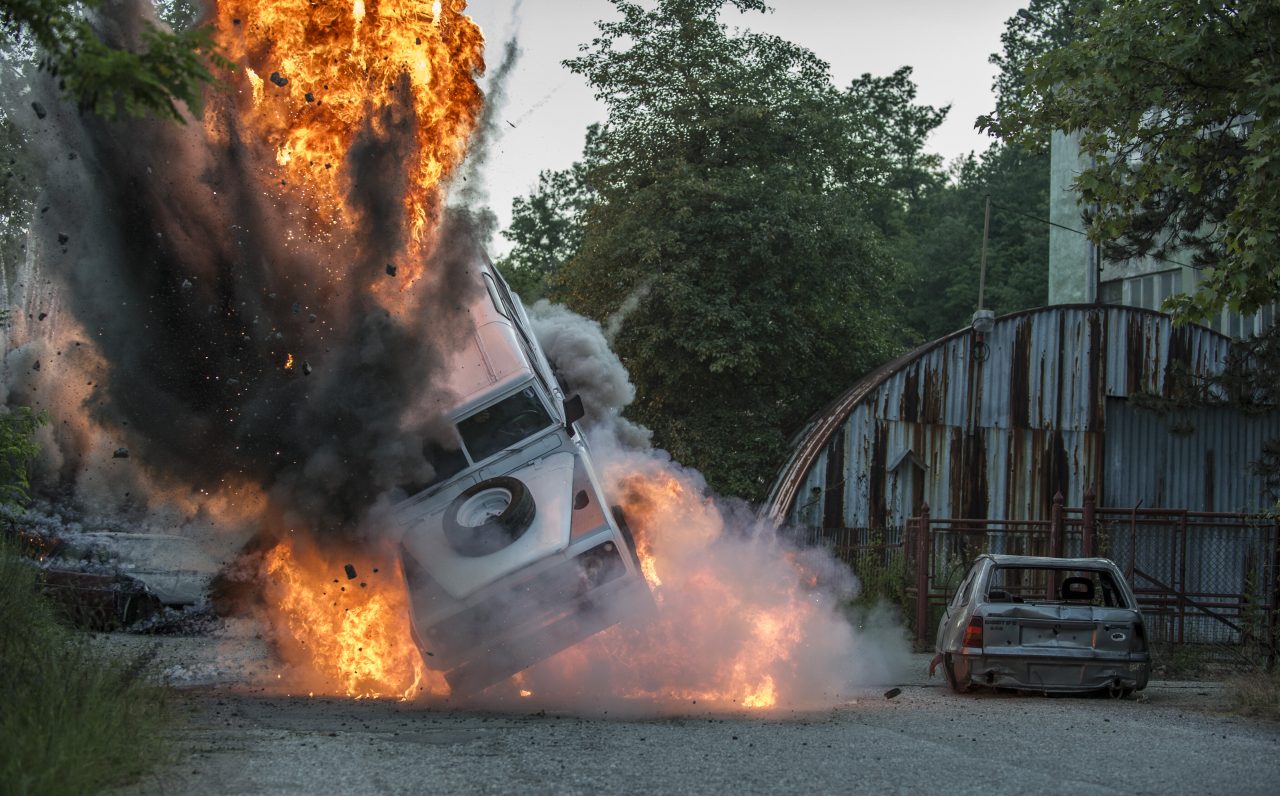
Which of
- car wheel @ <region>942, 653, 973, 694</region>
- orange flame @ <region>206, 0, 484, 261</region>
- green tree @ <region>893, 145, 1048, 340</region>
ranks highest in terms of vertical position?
green tree @ <region>893, 145, 1048, 340</region>

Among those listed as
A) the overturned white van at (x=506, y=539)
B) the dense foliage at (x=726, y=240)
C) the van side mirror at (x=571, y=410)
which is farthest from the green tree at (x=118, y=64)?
the dense foliage at (x=726, y=240)

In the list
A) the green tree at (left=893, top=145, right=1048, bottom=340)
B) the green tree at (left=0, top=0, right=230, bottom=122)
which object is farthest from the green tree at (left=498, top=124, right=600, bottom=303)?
the green tree at (left=0, top=0, right=230, bottom=122)

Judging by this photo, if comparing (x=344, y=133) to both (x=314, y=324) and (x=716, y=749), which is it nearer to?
(x=314, y=324)

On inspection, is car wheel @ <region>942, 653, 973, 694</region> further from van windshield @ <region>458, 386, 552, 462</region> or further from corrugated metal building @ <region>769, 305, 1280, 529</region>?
corrugated metal building @ <region>769, 305, 1280, 529</region>

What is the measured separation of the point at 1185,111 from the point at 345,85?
29.3 ft

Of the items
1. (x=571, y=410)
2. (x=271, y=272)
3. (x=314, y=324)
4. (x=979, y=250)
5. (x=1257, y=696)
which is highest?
(x=979, y=250)

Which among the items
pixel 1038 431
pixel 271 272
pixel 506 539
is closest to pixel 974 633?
pixel 506 539

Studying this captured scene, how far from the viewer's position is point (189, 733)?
30.0 ft

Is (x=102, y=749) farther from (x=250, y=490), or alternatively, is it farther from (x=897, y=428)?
(x=897, y=428)

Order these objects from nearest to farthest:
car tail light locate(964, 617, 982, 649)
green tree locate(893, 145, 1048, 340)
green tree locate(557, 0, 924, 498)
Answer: car tail light locate(964, 617, 982, 649) → green tree locate(557, 0, 924, 498) → green tree locate(893, 145, 1048, 340)

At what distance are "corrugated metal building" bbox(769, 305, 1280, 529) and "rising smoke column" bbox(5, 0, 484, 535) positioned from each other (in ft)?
48.8

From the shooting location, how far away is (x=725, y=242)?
30.0 m

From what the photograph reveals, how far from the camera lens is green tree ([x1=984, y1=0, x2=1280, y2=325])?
11.9 m

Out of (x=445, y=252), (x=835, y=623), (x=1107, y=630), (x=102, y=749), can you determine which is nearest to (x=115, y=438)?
(x=445, y=252)
